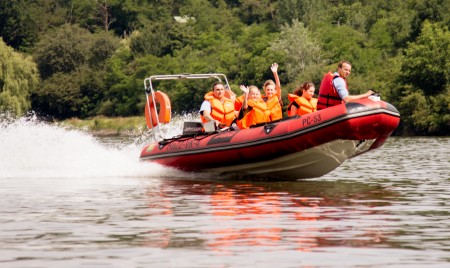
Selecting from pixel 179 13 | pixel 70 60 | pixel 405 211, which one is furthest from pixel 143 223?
pixel 179 13

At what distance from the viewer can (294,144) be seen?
16.1 metres

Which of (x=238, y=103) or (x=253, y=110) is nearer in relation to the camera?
(x=253, y=110)

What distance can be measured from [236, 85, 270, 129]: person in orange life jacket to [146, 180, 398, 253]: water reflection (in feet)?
3.08

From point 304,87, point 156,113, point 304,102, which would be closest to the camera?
point 304,102

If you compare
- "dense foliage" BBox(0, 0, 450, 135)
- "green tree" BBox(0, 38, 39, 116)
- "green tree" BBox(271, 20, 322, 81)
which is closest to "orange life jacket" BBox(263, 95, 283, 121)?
"dense foliage" BBox(0, 0, 450, 135)

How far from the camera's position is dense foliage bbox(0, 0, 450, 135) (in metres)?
50.4

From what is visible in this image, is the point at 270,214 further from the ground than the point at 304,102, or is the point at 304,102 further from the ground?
the point at 304,102

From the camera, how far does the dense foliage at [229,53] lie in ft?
165

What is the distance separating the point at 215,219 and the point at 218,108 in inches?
239

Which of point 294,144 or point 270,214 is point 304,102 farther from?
point 270,214

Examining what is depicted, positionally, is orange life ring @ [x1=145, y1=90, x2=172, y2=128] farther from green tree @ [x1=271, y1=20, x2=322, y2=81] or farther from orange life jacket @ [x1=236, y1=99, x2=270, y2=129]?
green tree @ [x1=271, y1=20, x2=322, y2=81]

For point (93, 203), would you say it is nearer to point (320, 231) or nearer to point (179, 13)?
point (320, 231)

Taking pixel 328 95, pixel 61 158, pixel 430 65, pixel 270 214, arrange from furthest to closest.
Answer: pixel 430 65, pixel 61 158, pixel 328 95, pixel 270 214

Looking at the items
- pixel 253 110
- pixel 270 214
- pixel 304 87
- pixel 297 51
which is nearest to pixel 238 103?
pixel 253 110
